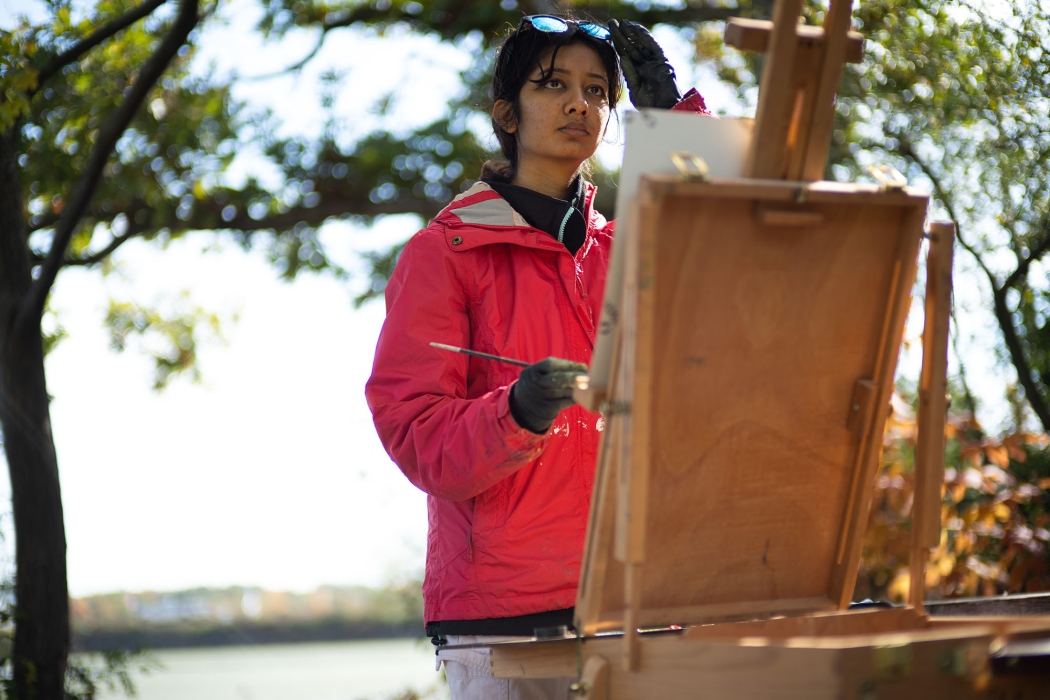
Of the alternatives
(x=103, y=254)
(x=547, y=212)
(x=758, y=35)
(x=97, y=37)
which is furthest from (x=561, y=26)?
(x=103, y=254)

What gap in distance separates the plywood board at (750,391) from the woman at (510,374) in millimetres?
197

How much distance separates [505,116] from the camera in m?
2.00

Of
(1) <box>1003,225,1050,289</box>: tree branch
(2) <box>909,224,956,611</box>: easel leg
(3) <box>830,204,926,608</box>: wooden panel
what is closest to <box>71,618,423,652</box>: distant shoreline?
(1) <box>1003,225,1050,289</box>: tree branch

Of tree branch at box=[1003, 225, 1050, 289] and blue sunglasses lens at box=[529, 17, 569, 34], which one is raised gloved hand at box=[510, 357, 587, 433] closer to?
blue sunglasses lens at box=[529, 17, 569, 34]

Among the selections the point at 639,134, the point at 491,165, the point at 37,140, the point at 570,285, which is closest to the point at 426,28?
the point at 37,140

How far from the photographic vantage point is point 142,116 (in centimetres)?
392

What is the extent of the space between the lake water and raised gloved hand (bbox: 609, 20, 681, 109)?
115 inches

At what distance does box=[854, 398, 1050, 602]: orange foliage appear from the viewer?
278 cm

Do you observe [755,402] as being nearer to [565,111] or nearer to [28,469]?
[565,111]

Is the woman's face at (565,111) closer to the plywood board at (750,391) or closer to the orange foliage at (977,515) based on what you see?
the plywood board at (750,391)

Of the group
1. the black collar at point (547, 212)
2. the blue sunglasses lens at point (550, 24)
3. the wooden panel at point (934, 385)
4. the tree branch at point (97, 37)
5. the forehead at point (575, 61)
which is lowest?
the wooden panel at point (934, 385)

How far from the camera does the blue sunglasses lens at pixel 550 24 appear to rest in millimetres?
1877

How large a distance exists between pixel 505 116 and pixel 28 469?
1.97m

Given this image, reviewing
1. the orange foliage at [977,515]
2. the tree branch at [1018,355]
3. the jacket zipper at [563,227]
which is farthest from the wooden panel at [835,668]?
the tree branch at [1018,355]
